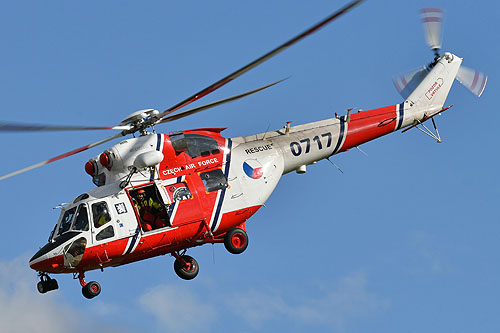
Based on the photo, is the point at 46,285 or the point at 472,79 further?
the point at 472,79

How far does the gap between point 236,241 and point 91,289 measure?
13.1 feet

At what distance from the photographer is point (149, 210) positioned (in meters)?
21.7

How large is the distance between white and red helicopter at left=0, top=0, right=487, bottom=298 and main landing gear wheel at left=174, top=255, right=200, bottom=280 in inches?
1.1

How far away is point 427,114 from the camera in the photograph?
2694 centimetres

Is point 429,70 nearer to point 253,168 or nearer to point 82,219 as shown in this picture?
point 253,168

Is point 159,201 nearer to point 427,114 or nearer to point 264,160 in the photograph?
point 264,160

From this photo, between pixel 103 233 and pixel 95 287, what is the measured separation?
1.46 meters

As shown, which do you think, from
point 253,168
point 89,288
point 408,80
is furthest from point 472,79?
point 89,288

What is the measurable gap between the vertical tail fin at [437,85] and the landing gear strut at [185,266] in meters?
8.72

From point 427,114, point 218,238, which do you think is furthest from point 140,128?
point 427,114

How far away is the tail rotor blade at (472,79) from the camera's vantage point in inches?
1083

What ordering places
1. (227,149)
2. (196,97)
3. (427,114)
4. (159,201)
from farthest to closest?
(427,114), (227,149), (159,201), (196,97)

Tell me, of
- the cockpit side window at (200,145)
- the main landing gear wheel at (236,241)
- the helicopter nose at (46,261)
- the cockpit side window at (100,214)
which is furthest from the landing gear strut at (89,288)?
the cockpit side window at (200,145)

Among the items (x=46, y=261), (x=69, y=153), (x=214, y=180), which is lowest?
(x=46, y=261)
